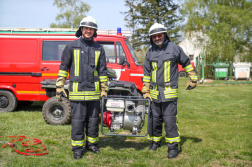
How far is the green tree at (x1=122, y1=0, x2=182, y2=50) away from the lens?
1222 inches

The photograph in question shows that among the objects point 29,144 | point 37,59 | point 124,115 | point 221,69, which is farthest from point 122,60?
point 221,69

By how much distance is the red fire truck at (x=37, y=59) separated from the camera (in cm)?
678

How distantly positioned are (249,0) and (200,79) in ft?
35.8

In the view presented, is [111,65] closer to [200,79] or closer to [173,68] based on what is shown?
[173,68]

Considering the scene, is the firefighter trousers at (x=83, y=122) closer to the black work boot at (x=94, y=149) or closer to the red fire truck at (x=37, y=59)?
the black work boot at (x=94, y=149)

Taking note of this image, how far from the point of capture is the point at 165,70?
4008 millimetres

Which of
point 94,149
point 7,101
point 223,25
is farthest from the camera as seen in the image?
point 223,25

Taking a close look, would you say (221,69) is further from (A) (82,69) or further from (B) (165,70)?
(A) (82,69)

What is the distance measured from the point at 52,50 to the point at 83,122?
3.42 m

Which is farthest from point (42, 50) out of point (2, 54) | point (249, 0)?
point (249, 0)

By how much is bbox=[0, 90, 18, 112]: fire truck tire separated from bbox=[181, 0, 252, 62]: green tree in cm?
1883

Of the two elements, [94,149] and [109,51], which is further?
[109,51]

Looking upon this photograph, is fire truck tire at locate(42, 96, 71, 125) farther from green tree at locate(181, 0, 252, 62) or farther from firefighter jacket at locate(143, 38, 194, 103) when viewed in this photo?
green tree at locate(181, 0, 252, 62)

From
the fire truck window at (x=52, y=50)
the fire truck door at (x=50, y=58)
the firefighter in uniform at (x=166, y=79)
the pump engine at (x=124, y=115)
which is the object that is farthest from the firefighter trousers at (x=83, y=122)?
the fire truck window at (x=52, y=50)
